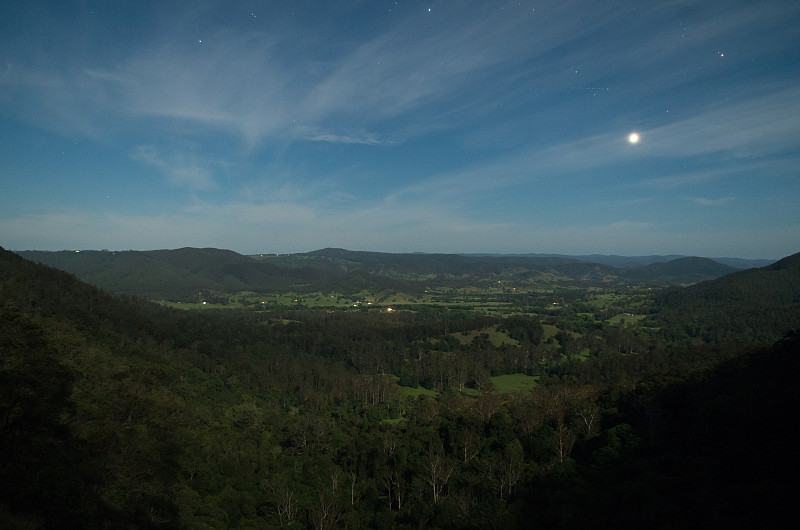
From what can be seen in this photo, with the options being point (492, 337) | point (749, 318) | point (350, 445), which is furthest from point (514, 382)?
point (749, 318)

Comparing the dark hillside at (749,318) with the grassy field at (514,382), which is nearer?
the grassy field at (514,382)

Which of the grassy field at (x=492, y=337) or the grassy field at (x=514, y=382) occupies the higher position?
the grassy field at (x=492, y=337)

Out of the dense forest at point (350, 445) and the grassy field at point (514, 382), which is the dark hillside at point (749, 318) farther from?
the grassy field at point (514, 382)

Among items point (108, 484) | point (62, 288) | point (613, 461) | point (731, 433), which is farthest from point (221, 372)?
point (731, 433)

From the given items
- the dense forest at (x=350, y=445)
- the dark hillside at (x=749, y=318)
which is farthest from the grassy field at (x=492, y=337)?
the dark hillside at (x=749, y=318)

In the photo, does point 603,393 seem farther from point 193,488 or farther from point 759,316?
point 759,316

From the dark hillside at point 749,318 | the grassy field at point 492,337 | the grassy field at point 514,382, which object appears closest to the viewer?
the grassy field at point 514,382

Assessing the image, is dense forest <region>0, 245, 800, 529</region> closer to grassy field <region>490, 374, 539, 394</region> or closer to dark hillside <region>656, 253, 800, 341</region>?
grassy field <region>490, 374, 539, 394</region>

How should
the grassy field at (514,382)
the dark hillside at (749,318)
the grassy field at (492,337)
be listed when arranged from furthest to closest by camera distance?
the grassy field at (492,337)
the dark hillside at (749,318)
the grassy field at (514,382)

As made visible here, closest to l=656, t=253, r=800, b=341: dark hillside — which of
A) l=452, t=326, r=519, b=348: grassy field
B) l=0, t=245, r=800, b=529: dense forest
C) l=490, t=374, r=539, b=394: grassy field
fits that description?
l=0, t=245, r=800, b=529: dense forest

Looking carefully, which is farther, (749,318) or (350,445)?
(749,318)

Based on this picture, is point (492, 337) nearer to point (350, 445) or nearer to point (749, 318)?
point (749, 318)

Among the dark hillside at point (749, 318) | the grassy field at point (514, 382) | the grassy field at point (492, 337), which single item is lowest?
the grassy field at point (514, 382)
